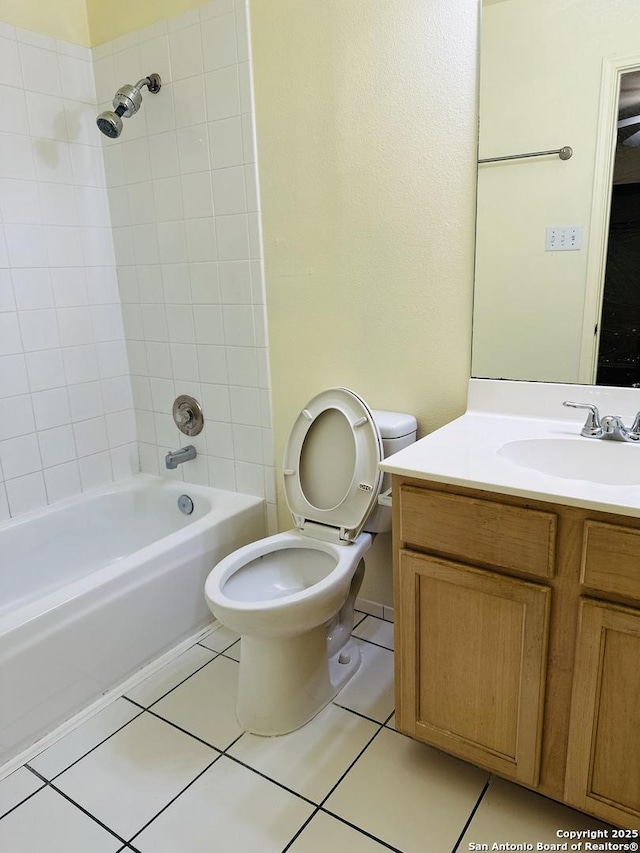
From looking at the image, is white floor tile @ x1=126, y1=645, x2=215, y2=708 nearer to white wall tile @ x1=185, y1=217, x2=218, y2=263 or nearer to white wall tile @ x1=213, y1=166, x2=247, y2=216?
white wall tile @ x1=185, y1=217, x2=218, y2=263

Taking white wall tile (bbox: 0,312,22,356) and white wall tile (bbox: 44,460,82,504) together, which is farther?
white wall tile (bbox: 44,460,82,504)

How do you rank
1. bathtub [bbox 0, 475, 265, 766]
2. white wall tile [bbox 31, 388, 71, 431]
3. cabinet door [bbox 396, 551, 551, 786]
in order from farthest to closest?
1. white wall tile [bbox 31, 388, 71, 431]
2. bathtub [bbox 0, 475, 265, 766]
3. cabinet door [bbox 396, 551, 551, 786]

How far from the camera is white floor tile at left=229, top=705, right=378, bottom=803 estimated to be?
1.45 m

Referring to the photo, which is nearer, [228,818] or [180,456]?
[228,818]

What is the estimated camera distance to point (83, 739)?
1.61m

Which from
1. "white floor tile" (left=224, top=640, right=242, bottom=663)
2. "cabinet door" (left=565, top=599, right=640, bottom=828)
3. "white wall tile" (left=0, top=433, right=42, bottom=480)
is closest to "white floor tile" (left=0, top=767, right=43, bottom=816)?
"white floor tile" (left=224, top=640, right=242, bottom=663)

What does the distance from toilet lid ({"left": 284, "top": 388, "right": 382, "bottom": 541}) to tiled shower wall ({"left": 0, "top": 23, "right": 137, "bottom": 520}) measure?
106 centimetres

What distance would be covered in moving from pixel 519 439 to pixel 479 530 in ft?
1.21

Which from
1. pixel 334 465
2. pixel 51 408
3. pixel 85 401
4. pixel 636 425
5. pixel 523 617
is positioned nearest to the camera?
pixel 523 617

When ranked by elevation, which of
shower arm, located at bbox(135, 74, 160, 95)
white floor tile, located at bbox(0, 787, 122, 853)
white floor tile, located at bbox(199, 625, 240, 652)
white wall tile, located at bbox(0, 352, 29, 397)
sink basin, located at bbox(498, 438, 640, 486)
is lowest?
white floor tile, located at bbox(199, 625, 240, 652)

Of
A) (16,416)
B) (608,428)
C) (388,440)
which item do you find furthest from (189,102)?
(608,428)

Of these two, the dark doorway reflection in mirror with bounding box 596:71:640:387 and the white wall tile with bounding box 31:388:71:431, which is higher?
the dark doorway reflection in mirror with bounding box 596:71:640:387

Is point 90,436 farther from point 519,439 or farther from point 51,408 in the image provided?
point 519,439

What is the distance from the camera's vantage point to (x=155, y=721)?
5.47 ft
